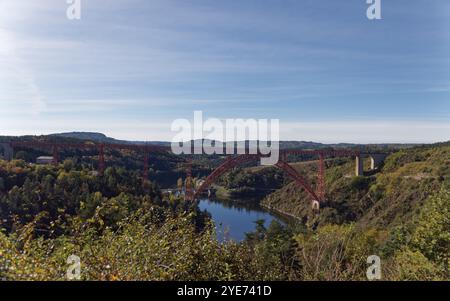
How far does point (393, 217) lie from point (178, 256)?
99.7 ft

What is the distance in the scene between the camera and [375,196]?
1441 inches

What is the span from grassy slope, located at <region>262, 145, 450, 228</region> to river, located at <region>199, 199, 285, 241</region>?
10.4 feet

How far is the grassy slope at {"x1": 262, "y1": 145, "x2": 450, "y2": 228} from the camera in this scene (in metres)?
30.9

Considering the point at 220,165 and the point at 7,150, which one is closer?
the point at 7,150

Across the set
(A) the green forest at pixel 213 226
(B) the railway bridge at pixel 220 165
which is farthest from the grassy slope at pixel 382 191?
(B) the railway bridge at pixel 220 165

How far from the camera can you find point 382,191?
36.9 m

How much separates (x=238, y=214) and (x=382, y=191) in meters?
17.4

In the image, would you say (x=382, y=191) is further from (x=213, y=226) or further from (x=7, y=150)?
(x=213, y=226)

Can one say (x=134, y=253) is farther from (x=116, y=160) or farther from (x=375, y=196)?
(x=116, y=160)

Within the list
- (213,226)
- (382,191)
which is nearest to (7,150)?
(213,226)

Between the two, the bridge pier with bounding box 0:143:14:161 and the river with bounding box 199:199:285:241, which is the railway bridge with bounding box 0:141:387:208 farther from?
the river with bounding box 199:199:285:241

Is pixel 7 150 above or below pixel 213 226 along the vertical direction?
above

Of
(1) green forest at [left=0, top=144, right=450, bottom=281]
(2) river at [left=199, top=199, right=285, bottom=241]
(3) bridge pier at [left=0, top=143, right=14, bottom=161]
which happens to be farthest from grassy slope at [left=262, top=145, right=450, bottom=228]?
(3) bridge pier at [left=0, top=143, right=14, bottom=161]
